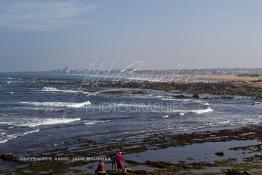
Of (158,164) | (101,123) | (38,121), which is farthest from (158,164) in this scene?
(38,121)

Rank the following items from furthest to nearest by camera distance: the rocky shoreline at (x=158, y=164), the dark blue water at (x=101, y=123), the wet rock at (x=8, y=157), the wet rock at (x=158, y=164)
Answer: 1. the dark blue water at (x=101, y=123)
2. the wet rock at (x=8, y=157)
3. the wet rock at (x=158, y=164)
4. the rocky shoreline at (x=158, y=164)

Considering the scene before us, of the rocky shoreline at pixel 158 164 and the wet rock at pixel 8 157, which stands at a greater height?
the wet rock at pixel 8 157

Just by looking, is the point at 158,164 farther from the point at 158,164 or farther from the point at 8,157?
the point at 8,157

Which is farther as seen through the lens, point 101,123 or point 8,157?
point 101,123

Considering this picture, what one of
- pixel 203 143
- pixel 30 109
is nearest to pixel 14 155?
pixel 203 143

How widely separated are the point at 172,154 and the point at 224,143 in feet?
19.7

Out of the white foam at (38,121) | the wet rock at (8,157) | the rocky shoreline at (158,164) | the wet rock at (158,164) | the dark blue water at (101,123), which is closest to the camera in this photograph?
the rocky shoreline at (158,164)

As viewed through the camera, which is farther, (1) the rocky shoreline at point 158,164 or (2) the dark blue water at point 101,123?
(2) the dark blue water at point 101,123

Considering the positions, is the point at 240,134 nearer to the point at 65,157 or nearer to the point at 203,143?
the point at 203,143

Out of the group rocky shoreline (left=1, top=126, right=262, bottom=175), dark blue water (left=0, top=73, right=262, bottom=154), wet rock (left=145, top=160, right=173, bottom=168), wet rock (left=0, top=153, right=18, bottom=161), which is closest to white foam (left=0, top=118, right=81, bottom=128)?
dark blue water (left=0, top=73, right=262, bottom=154)

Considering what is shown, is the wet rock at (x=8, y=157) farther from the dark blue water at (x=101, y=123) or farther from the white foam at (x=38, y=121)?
the white foam at (x=38, y=121)

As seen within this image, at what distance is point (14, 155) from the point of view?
26.5 meters

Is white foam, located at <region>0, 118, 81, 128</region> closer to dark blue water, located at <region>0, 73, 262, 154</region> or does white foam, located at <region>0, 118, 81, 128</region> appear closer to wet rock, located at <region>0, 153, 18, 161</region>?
dark blue water, located at <region>0, 73, 262, 154</region>

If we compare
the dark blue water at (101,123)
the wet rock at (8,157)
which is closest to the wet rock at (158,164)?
the dark blue water at (101,123)
